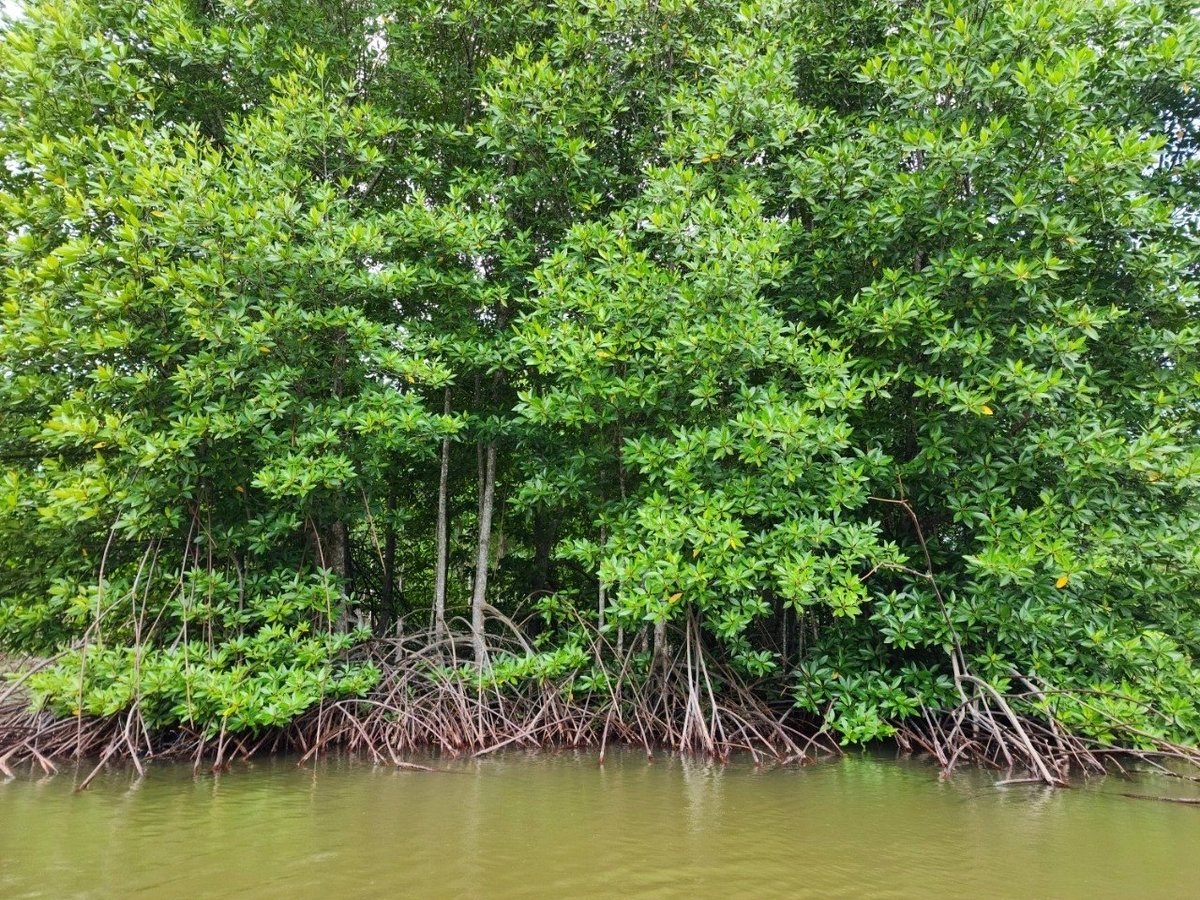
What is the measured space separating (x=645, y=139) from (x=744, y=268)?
210 centimetres

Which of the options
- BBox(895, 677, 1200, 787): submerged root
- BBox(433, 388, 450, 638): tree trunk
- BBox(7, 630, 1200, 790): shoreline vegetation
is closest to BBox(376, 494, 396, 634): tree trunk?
BBox(433, 388, 450, 638): tree trunk

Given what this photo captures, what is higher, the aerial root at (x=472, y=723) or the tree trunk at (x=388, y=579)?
the tree trunk at (x=388, y=579)

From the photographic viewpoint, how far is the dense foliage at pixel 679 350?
4.82 metres

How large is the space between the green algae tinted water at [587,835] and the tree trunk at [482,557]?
59.7 inches

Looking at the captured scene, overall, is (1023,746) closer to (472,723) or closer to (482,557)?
(472,723)

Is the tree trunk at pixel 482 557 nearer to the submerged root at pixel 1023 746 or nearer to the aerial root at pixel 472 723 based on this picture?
the aerial root at pixel 472 723

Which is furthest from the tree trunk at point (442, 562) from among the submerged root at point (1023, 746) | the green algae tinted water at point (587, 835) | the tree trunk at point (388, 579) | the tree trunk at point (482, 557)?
the submerged root at point (1023, 746)

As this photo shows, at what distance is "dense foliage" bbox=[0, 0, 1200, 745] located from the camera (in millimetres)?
4816

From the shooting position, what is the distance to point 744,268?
5.05 m

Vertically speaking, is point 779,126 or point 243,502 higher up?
point 779,126

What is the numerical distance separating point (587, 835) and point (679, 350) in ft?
10.00

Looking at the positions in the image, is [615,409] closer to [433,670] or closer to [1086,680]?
[433,670]

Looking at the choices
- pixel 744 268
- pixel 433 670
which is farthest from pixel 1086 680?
pixel 433 670

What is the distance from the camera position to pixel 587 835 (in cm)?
339
